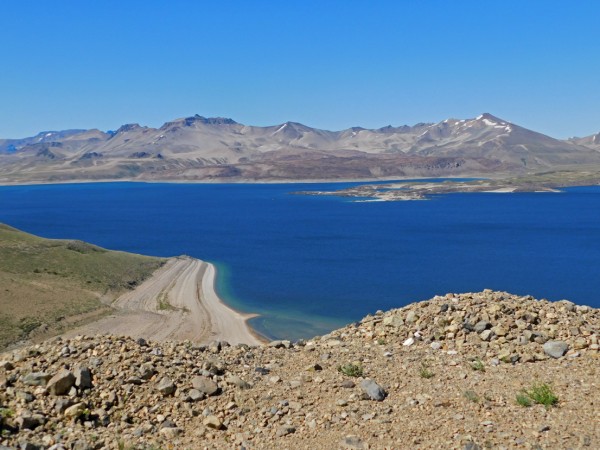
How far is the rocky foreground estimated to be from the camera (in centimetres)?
937

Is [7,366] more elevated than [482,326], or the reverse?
[482,326]

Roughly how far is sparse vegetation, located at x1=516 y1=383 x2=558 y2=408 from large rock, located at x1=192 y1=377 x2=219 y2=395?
544 centimetres

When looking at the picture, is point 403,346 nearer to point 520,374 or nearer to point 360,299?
point 520,374

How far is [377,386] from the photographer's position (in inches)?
429

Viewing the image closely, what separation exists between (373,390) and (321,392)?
980 millimetres

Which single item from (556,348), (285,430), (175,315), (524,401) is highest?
(556,348)

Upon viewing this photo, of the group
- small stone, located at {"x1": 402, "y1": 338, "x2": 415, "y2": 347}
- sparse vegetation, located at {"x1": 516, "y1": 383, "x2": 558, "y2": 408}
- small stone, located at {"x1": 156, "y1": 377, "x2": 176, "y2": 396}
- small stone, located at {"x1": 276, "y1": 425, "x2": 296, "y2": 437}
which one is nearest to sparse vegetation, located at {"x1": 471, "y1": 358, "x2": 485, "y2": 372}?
sparse vegetation, located at {"x1": 516, "y1": 383, "x2": 558, "y2": 408}

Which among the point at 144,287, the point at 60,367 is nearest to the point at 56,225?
the point at 144,287

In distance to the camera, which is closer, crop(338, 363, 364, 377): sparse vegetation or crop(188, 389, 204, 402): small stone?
crop(188, 389, 204, 402): small stone

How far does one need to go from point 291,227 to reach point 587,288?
2340 inches

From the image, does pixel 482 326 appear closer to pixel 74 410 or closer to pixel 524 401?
pixel 524 401

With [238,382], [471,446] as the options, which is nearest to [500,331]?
[471,446]

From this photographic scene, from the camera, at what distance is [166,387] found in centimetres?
1080

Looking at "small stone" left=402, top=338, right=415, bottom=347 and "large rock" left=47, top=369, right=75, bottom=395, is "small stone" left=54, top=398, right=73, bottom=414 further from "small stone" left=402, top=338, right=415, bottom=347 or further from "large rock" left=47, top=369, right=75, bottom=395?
"small stone" left=402, top=338, right=415, bottom=347
